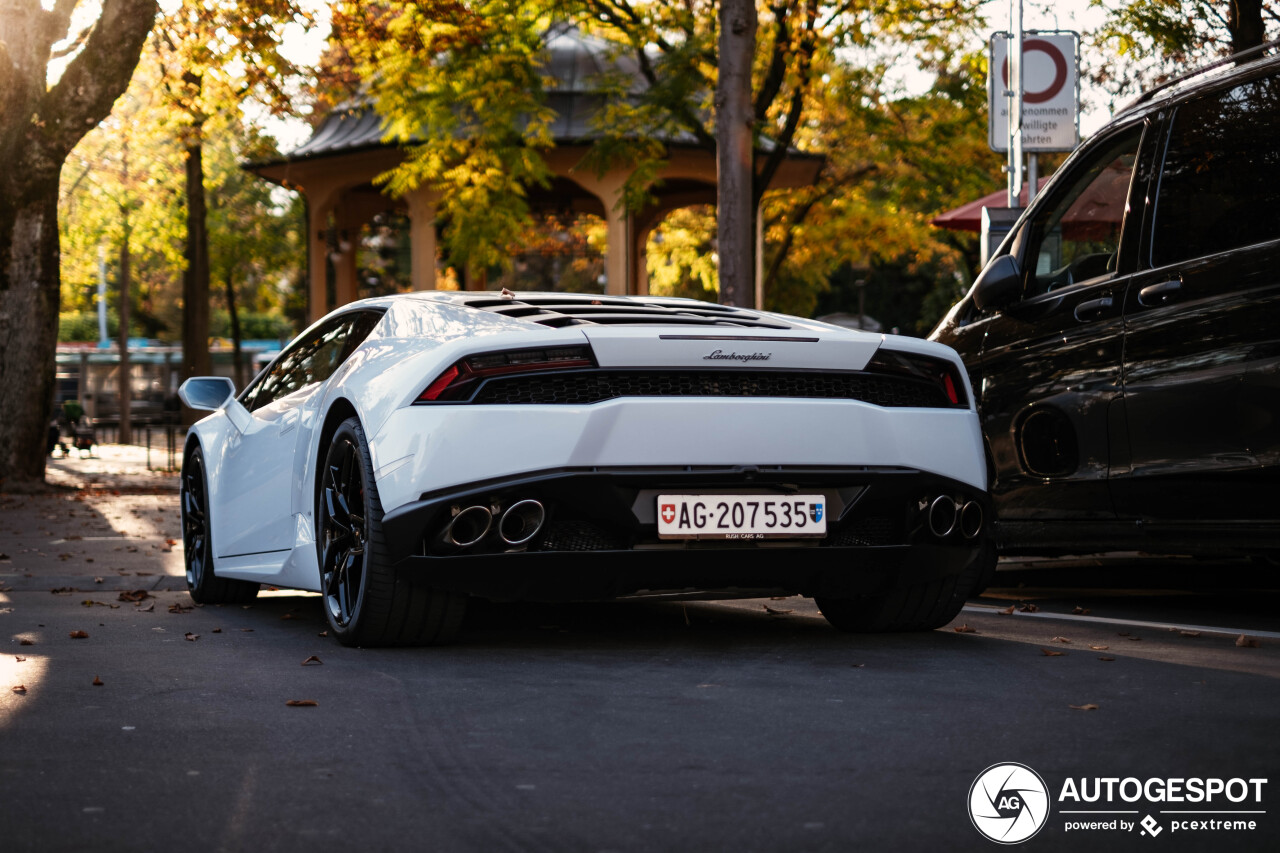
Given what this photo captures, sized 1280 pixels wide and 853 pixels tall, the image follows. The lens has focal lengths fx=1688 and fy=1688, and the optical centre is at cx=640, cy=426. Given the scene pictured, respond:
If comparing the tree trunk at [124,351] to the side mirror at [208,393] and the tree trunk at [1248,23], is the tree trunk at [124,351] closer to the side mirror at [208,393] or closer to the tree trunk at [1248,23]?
the tree trunk at [1248,23]

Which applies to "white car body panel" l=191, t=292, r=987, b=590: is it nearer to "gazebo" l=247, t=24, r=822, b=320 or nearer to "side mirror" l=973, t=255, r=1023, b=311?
"side mirror" l=973, t=255, r=1023, b=311

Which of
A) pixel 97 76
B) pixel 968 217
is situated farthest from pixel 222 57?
pixel 968 217

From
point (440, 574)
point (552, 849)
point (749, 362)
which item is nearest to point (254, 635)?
point (440, 574)

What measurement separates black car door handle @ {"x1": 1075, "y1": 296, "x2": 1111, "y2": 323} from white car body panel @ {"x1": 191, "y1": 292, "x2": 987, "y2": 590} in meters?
1.10

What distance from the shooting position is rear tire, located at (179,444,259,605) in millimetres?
7320

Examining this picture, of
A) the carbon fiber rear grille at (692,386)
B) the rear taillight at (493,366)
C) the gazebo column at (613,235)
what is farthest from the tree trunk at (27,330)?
the carbon fiber rear grille at (692,386)

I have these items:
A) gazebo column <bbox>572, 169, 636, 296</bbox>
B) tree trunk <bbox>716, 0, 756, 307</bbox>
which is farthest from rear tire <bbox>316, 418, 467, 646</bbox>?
gazebo column <bbox>572, 169, 636, 296</bbox>

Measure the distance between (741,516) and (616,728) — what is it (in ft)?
3.96

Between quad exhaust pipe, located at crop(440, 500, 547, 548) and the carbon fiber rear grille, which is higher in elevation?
the carbon fiber rear grille

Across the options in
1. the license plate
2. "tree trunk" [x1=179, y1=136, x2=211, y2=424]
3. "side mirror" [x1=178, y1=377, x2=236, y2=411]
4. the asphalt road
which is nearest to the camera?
the asphalt road

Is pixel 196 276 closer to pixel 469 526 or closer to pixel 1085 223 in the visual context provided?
pixel 1085 223

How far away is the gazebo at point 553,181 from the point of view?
26109mm

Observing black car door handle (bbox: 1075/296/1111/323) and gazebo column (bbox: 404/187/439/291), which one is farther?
gazebo column (bbox: 404/187/439/291)

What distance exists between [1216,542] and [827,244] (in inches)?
1091
